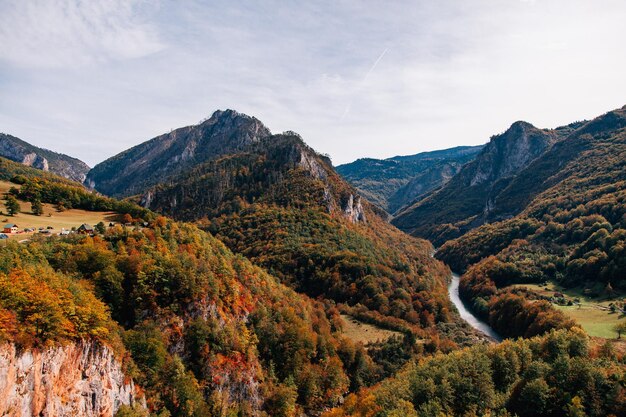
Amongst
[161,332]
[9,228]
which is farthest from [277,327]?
[9,228]

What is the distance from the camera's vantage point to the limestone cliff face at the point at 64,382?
3569 cm

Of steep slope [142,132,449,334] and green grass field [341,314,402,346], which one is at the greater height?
steep slope [142,132,449,334]

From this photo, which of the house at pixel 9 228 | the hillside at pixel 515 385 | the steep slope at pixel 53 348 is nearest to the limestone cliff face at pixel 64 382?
the steep slope at pixel 53 348

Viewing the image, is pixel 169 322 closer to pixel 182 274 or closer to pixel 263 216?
pixel 182 274

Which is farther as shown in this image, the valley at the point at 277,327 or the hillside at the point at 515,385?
the hillside at the point at 515,385

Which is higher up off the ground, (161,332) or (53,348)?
(53,348)

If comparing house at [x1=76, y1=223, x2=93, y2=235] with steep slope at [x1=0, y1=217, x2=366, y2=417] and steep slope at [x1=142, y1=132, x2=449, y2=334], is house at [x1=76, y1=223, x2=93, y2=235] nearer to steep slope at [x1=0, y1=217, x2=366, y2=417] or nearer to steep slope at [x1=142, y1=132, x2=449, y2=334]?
steep slope at [x1=0, y1=217, x2=366, y2=417]

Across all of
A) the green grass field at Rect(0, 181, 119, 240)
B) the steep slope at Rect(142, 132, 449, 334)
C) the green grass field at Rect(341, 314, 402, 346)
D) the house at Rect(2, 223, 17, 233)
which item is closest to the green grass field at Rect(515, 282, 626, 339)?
the steep slope at Rect(142, 132, 449, 334)

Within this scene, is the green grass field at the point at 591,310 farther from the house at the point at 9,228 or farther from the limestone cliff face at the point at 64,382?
the house at the point at 9,228

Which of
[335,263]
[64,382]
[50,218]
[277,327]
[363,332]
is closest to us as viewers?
[64,382]

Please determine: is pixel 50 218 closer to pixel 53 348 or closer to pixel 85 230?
pixel 85 230

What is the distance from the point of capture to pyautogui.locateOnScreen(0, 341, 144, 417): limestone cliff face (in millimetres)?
35688

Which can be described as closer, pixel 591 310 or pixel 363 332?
pixel 591 310

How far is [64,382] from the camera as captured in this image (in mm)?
42562
